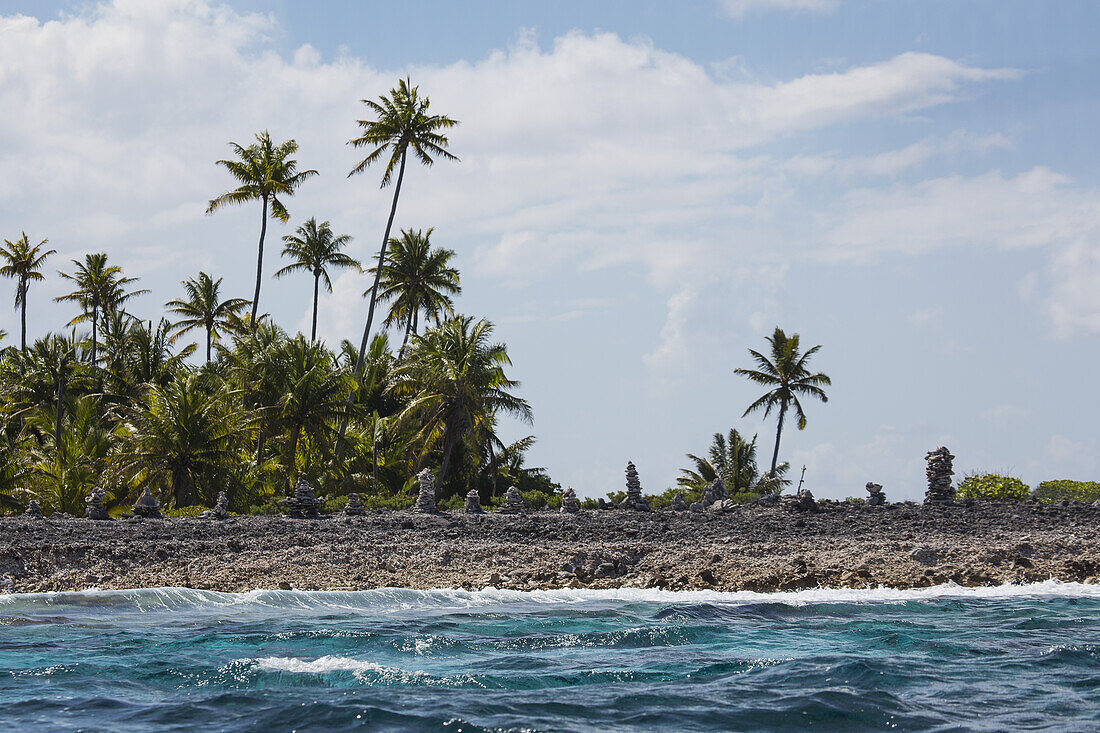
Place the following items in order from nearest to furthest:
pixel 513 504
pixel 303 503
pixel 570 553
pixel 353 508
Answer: pixel 570 553
pixel 303 503
pixel 353 508
pixel 513 504

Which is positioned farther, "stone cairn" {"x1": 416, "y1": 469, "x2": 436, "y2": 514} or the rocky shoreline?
"stone cairn" {"x1": 416, "y1": 469, "x2": 436, "y2": 514}

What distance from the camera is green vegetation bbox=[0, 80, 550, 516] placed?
32969 millimetres

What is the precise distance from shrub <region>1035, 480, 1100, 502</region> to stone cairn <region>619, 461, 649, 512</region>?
13614mm

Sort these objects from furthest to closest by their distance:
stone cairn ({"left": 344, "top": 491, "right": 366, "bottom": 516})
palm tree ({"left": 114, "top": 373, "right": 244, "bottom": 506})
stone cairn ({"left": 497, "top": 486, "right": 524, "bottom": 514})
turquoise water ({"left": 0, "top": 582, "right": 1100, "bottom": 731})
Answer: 1. palm tree ({"left": 114, "top": 373, "right": 244, "bottom": 506})
2. stone cairn ({"left": 497, "top": 486, "right": 524, "bottom": 514})
3. stone cairn ({"left": 344, "top": 491, "right": 366, "bottom": 516})
4. turquoise water ({"left": 0, "top": 582, "right": 1100, "bottom": 731})

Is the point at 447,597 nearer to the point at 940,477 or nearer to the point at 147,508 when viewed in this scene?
the point at 147,508

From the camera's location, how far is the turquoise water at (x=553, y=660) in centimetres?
941

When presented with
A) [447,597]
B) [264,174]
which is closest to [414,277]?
[264,174]

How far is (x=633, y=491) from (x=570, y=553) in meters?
11.8

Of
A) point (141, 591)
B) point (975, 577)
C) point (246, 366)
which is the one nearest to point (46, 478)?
point (246, 366)

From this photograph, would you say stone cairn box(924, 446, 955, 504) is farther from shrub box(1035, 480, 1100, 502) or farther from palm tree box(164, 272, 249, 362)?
palm tree box(164, 272, 249, 362)

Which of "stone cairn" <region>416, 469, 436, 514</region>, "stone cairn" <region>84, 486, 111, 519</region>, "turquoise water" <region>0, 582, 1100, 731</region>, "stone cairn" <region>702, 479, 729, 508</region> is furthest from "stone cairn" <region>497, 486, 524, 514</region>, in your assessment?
"turquoise water" <region>0, 582, 1100, 731</region>

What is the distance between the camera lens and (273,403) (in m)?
38.6

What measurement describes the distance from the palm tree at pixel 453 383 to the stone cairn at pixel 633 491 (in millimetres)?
8274

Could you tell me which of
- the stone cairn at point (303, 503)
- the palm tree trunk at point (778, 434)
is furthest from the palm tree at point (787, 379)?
the stone cairn at point (303, 503)
